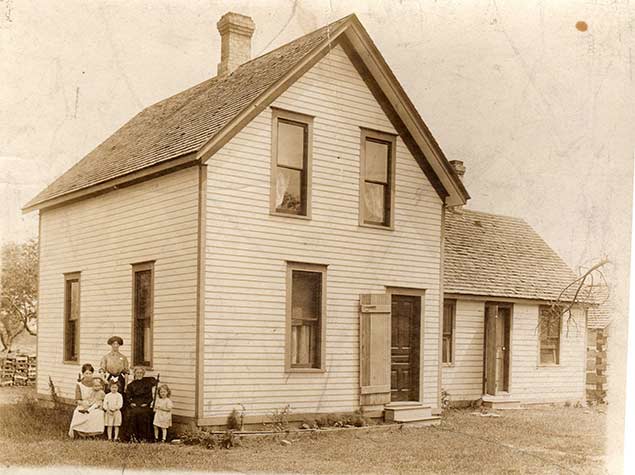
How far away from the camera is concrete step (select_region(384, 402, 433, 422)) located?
41.1ft

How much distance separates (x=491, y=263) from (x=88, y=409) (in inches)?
336

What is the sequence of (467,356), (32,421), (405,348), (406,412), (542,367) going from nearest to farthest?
(32,421) < (406,412) < (405,348) < (542,367) < (467,356)

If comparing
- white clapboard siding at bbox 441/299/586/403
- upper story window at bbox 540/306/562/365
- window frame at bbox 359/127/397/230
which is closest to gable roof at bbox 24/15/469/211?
window frame at bbox 359/127/397/230

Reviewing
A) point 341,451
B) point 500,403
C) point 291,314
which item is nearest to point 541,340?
point 500,403

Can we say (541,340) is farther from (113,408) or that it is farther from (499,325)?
(113,408)

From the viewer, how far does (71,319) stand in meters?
12.1

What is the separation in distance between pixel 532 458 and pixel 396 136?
5.09 metres

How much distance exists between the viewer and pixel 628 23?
9.84 metres

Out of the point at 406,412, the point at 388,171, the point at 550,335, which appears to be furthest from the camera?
the point at 550,335

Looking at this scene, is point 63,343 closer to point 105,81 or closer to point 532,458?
point 105,81

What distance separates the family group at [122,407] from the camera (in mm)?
10438

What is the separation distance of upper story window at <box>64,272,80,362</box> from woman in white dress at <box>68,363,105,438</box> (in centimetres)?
102

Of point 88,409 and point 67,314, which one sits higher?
point 67,314

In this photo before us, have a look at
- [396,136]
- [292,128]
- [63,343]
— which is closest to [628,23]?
[396,136]
